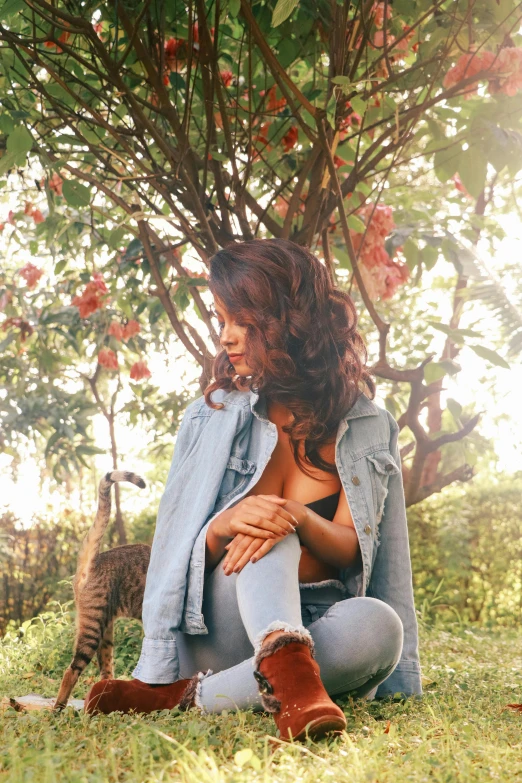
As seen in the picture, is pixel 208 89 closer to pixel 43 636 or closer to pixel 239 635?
pixel 239 635

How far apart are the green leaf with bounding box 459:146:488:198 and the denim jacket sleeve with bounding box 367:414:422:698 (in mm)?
1101

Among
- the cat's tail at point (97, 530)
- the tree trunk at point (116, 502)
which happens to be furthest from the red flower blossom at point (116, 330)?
the cat's tail at point (97, 530)

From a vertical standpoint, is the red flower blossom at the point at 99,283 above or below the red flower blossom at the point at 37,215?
below

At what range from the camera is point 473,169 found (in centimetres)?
294

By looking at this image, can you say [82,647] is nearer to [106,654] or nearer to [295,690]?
[106,654]

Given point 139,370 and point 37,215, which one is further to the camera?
point 139,370

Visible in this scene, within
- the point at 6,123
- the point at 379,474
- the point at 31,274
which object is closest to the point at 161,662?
the point at 379,474

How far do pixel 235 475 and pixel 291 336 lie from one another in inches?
18.6

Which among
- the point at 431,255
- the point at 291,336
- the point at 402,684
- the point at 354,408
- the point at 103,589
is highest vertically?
the point at 431,255

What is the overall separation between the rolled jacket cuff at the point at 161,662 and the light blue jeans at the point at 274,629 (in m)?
0.03

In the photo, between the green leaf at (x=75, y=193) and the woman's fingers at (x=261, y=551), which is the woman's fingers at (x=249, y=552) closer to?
the woman's fingers at (x=261, y=551)

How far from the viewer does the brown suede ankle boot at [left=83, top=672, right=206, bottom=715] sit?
2.20 metres

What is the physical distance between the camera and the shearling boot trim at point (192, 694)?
2.22 metres

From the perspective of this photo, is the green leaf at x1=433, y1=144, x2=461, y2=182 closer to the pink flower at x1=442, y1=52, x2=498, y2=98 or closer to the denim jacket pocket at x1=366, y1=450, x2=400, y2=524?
the pink flower at x1=442, y1=52, x2=498, y2=98
